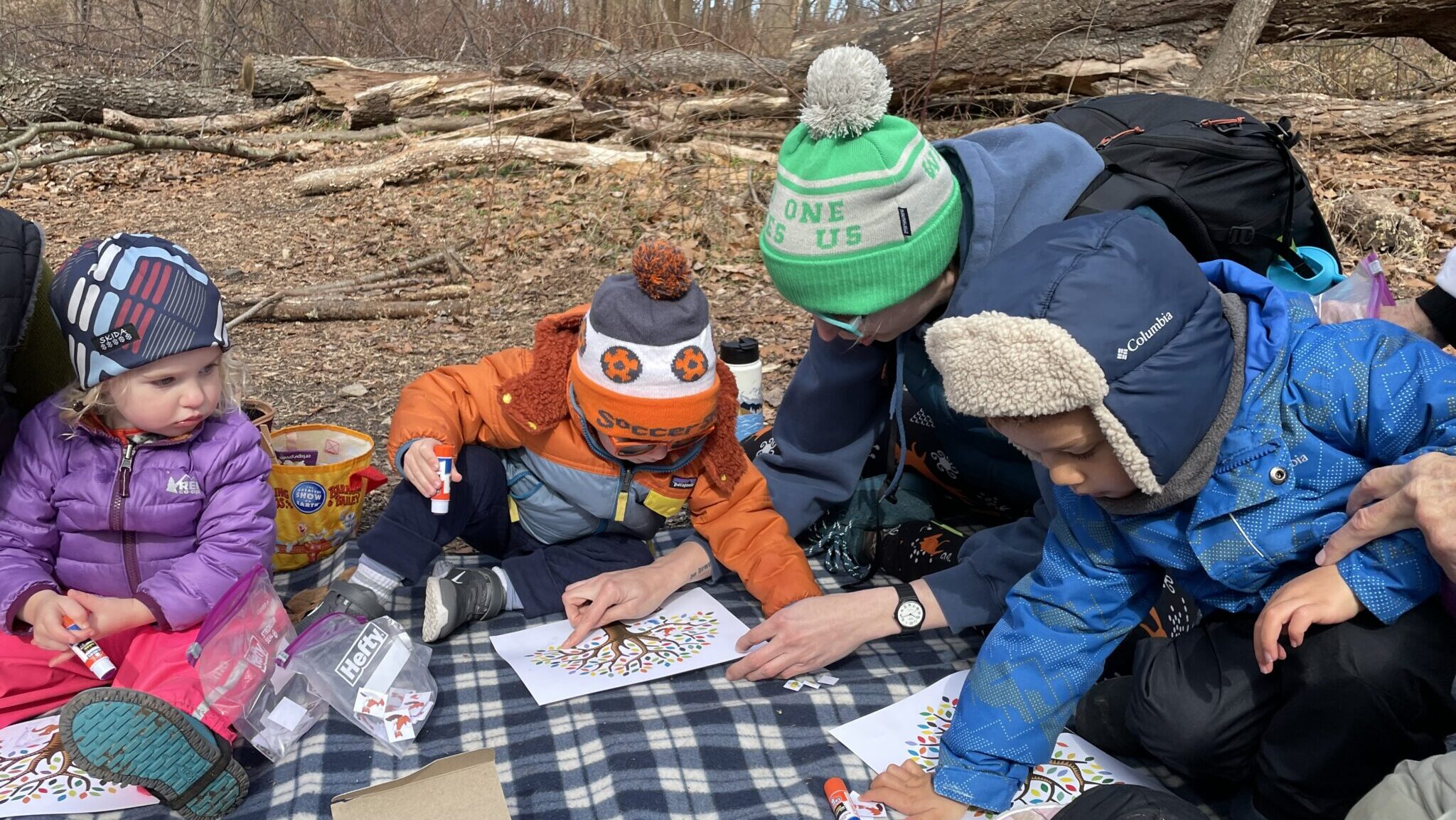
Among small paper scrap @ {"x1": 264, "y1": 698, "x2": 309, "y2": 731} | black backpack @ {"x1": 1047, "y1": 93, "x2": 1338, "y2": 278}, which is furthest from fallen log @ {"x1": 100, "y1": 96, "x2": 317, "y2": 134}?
black backpack @ {"x1": 1047, "y1": 93, "x2": 1338, "y2": 278}

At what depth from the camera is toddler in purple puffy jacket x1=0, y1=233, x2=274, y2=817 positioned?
1896 mm

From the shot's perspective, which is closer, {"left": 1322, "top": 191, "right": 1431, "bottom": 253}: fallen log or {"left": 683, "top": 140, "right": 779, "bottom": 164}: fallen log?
{"left": 1322, "top": 191, "right": 1431, "bottom": 253}: fallen log

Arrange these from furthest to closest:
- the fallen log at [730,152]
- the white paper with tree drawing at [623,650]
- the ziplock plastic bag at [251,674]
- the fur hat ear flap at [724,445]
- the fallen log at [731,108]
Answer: the fallen log at [731,108] → the fallen log at [730,152] → the fur hat ear flap at [724,445] → the white paper with tree drawing at [623,650] → the ziplock plastic bag at [251,674]

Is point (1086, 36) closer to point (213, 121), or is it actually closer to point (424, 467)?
point (424, 467)

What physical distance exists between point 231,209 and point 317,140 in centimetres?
137

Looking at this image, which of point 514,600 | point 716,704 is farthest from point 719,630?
point 514,600

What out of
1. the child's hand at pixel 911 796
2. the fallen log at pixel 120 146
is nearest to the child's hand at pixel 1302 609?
the child's hand at pixel 911 796

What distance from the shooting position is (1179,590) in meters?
1.93

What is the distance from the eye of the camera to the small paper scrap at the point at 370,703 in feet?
6.23

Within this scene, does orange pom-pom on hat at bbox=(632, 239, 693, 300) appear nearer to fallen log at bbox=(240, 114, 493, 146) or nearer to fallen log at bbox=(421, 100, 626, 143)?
fallen log at bbox=(421, 100, 626, 143)

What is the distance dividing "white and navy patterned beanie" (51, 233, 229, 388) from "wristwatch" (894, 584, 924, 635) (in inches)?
56.5

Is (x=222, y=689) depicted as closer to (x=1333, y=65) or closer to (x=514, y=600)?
(x=514, y=600)

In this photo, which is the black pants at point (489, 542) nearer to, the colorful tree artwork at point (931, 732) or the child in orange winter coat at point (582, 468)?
the child in orange winter coat at point (582, 468)

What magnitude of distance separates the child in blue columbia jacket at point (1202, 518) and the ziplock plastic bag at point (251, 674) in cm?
105
